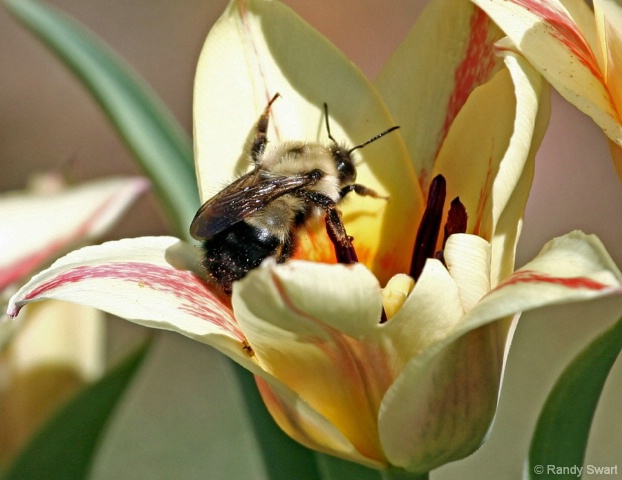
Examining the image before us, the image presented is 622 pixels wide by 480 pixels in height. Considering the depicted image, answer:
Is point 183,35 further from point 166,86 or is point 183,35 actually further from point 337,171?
point 337,171

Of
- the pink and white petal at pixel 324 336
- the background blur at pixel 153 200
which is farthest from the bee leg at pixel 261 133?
the background blur at pixel 153 200

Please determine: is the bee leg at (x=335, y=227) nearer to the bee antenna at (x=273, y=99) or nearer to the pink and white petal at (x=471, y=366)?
the bee antenna at (x=273, y=99)

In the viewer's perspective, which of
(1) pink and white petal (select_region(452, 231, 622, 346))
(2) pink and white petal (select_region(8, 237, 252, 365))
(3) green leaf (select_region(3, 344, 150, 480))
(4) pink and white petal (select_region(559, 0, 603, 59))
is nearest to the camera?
(1) pink and white petal (select_region(452, 231, 622, 346))

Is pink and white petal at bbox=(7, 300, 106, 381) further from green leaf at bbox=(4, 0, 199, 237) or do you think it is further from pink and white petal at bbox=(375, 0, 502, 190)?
pink and white petal at bbox=(375, 0, 502, 190)

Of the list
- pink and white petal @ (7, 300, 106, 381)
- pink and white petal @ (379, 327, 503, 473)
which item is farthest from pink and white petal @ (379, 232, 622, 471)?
pink and white petal @ (7, 300, 106, 381)

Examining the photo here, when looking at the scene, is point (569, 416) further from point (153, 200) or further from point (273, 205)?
point (153, 200)

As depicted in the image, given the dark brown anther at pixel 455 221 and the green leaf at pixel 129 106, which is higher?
the green leaf at pixel 129 106
